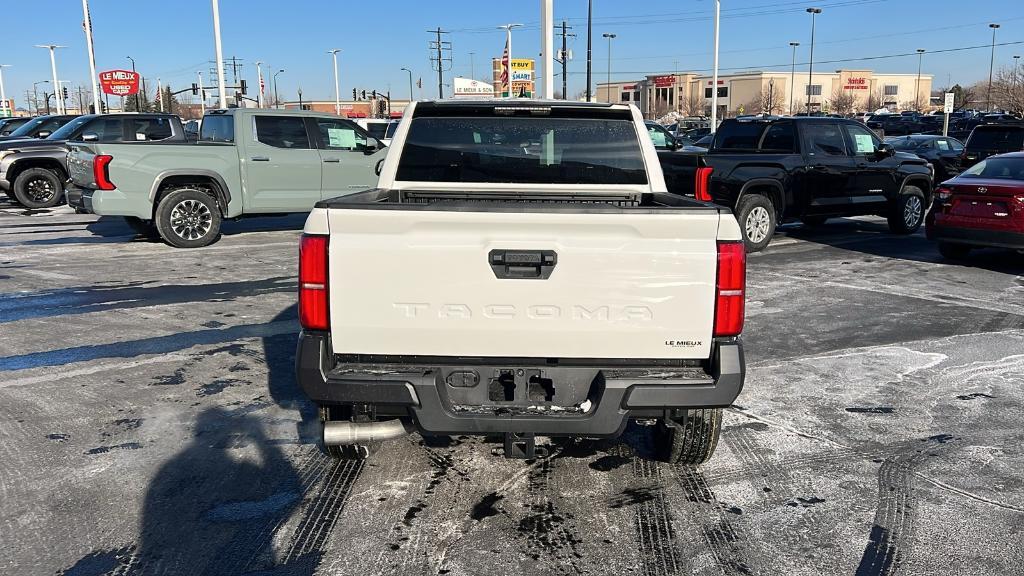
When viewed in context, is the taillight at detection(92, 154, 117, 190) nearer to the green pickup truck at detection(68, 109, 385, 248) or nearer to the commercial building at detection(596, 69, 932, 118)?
the green pickup truck at detection(68, 109, 385, 248)

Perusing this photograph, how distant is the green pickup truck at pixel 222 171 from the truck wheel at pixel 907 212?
8.79 m

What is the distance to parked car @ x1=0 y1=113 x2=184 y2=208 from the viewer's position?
Result: 16.2 metres

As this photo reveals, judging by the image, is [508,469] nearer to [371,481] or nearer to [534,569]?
[371,481]

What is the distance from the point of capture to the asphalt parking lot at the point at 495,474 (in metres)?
3.51

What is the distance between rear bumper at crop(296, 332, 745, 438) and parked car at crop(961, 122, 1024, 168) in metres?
19.4

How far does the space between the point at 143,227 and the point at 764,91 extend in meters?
116

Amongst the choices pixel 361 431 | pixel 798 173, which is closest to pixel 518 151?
pixel 361 431

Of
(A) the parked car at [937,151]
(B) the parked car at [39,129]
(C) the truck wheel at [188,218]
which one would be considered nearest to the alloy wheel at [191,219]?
(C) the truck wheel at [188,218]

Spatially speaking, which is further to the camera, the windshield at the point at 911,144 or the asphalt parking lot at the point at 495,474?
the windshield at the point at 911,144

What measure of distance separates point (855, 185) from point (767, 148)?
161 centimetres

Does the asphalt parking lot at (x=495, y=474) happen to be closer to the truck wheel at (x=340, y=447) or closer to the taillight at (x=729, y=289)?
the truck wheel at (x=340, y=447)

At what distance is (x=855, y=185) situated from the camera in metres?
12.7

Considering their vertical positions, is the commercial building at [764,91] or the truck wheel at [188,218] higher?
the commercial building at [764,91]

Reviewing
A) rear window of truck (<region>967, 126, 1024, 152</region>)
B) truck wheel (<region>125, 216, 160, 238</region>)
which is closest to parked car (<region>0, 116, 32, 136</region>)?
truck wheel (<region>125, 216, 160, 238</region>)
